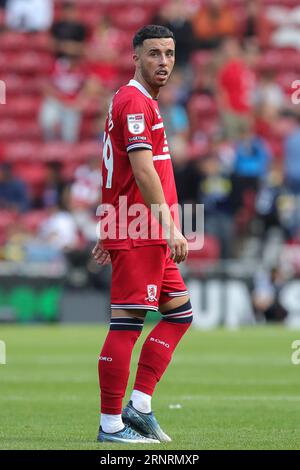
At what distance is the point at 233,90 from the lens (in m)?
20.6

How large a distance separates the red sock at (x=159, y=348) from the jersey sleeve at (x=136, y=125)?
1.01 meters

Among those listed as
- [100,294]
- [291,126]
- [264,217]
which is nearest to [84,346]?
[100,294]

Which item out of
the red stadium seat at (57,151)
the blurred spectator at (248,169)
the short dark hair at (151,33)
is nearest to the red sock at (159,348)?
the short dark hair at (151,33)

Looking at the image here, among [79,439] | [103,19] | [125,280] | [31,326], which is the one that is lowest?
[31,326]

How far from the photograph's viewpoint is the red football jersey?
689cm

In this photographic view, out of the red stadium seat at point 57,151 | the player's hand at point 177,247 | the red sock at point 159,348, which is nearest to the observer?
the player's hand at point 177,247

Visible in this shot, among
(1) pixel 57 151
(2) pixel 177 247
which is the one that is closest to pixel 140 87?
(2) pixel 177 247

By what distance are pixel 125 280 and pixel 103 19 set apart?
53.4 ft

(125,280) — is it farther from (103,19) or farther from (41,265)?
(103,19)

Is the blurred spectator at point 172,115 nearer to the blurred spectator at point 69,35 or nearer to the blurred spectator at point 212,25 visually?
the blurred spectator at point 212,25

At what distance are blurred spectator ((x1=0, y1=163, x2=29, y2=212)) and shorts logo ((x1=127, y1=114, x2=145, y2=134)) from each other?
43.3ft

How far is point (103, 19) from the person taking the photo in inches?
890

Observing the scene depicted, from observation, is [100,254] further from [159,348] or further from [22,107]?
[22,107]

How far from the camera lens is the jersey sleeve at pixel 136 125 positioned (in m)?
6.80
